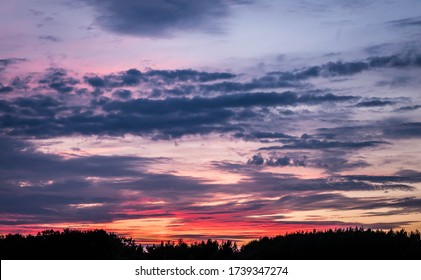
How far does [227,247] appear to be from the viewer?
24453 millimetres

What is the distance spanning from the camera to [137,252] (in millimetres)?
24812

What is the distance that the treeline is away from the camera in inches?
824

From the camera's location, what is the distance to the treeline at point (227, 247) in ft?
68.7

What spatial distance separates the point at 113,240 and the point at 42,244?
2579mm

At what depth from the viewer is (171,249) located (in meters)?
24.3
